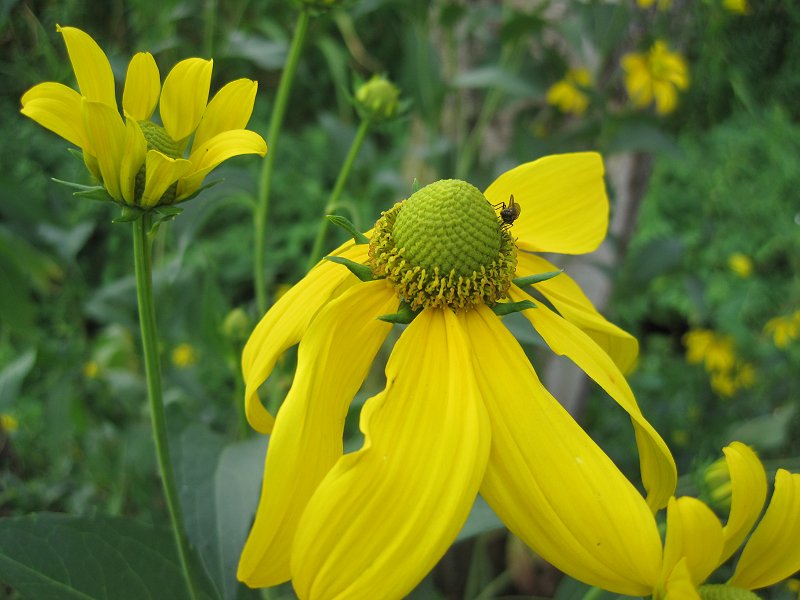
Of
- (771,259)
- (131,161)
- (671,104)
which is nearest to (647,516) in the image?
(131,161)

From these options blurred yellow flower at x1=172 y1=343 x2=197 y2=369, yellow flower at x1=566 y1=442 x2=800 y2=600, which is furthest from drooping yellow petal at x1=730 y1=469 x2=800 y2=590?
blurred yellow flower at x1=172 y1=343 x2=197 y2=369

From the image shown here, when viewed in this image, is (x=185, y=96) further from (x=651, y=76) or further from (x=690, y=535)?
(x=651, y=76)

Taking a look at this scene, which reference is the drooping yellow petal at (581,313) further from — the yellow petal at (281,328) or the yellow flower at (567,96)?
the yellow flower at (567,96)

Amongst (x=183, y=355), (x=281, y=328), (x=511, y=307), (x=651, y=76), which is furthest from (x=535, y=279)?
(x=183, y=355)

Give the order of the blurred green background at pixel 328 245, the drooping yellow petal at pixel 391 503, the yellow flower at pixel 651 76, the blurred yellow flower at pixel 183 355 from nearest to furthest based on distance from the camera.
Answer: the drooping yellow petal at pixel 391 503 → the blurred green background at pixel 328 245 → the yellow flower at pixel 651 76 → the blurred yellow flower at pixel 183 355

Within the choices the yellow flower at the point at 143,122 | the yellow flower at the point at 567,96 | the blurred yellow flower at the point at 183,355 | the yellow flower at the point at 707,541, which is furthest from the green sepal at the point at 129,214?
the blurred yellow flower at the point at 183,355
